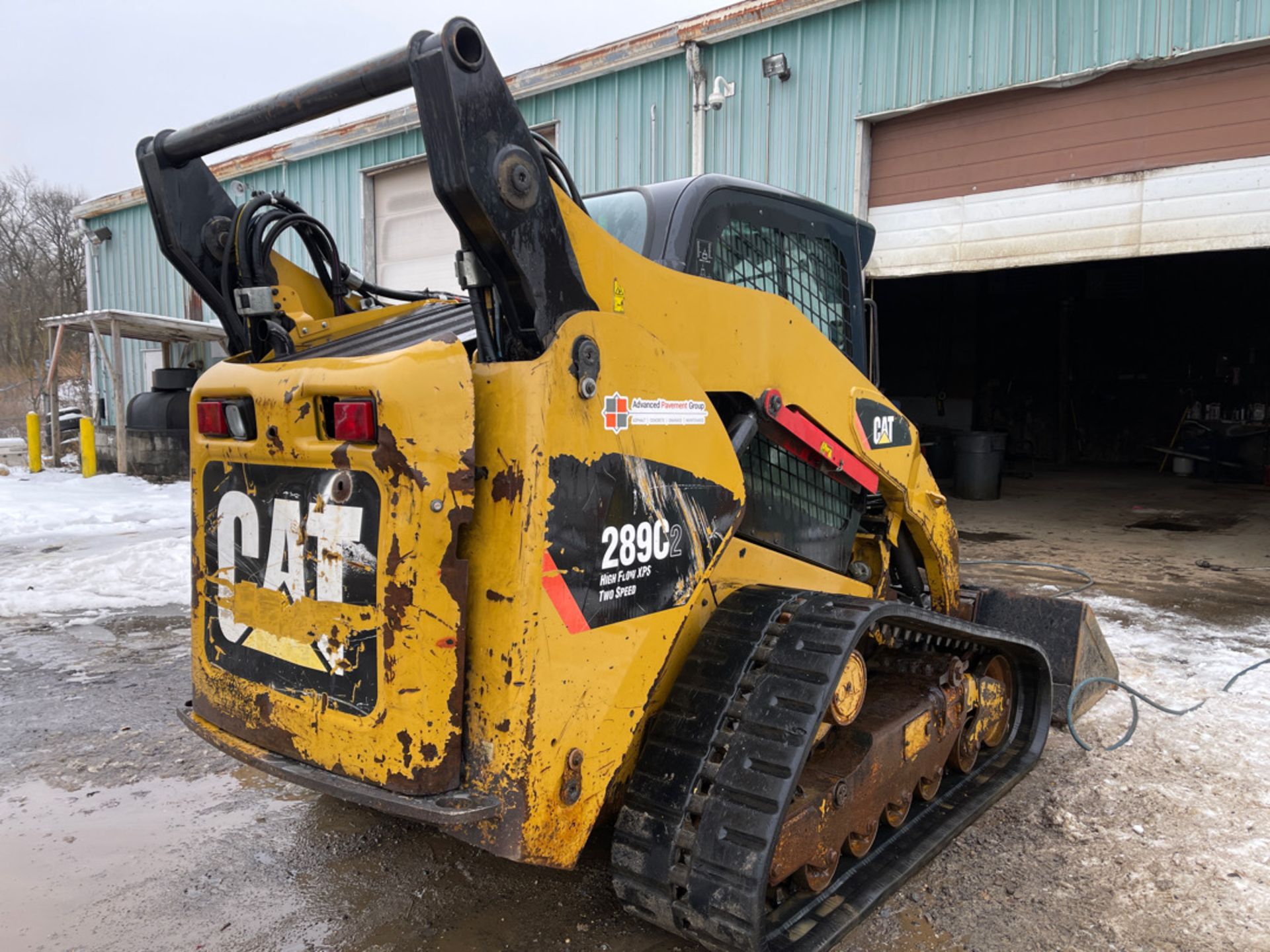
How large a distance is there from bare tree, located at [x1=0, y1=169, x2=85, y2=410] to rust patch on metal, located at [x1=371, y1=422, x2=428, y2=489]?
32.9 metres

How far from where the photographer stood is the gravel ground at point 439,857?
261cm

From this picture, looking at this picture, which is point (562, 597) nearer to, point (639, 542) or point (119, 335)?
point (639, 542)

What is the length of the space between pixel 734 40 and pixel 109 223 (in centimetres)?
1413

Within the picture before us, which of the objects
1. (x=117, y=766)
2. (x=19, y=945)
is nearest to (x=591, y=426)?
(x=19, y=945)

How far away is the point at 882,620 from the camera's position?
2.83 meters

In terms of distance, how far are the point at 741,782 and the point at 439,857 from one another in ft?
4.25

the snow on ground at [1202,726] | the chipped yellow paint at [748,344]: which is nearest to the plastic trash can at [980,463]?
the snow on ground at [1202,726]

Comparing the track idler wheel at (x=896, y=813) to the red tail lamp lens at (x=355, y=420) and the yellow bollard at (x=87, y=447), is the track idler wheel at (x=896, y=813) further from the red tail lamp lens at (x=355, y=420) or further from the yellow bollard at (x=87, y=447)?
the yellow bollard at (x=87, y=447)

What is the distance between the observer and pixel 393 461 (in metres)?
1.96

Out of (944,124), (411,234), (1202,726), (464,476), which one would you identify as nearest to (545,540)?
(464,476)

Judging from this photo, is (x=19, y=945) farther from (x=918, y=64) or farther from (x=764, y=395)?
(x=918, y=64)

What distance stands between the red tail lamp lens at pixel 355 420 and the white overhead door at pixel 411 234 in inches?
397

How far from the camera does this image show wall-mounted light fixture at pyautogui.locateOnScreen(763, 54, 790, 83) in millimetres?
8867

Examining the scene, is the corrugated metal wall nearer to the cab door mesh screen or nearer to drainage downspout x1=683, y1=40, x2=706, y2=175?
drainage downspout x1=683, y1=40, x2=706, y2=175
